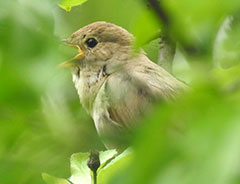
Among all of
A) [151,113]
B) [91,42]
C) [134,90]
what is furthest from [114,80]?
[151,113]

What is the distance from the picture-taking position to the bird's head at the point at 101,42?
4547mm

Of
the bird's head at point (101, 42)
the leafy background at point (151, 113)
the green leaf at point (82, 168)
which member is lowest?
the leafy background at point (151, 113)

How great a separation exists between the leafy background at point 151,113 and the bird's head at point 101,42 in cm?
230

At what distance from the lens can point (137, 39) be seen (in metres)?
1.34

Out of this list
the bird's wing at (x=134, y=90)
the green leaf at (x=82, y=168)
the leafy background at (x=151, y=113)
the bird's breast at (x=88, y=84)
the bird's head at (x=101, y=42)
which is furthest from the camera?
the bird's head at (x=101, y=42)

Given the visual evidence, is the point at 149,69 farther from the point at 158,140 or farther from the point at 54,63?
the point at 158,140

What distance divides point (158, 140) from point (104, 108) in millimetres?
2754

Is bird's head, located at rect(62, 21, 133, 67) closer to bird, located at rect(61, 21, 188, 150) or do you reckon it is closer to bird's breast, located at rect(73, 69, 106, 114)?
bird, located at rect(61, 21, 188, 150)

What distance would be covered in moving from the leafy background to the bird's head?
230 cm

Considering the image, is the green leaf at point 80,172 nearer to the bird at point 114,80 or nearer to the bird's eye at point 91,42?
the bird at point 114,80

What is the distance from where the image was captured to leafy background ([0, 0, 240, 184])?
108cm

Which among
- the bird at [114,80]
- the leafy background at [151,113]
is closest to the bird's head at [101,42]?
the bird at [114,80]

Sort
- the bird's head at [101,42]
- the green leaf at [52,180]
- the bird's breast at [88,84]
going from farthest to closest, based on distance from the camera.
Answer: the bird's head at [101,42], the bird's breast at [88,84], the green leaf at [52,180]

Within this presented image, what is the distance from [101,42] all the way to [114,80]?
841mm
